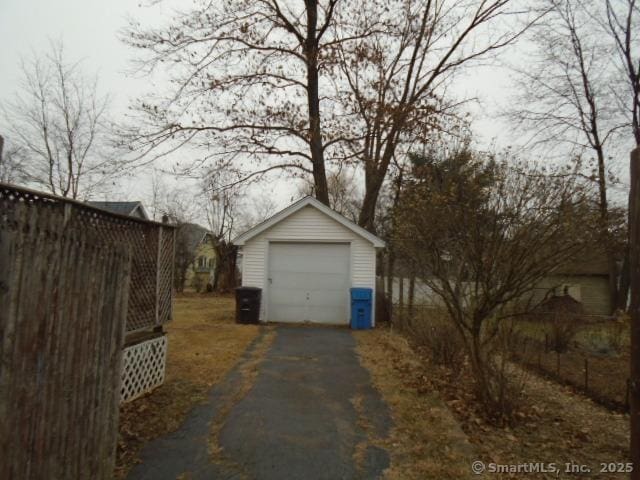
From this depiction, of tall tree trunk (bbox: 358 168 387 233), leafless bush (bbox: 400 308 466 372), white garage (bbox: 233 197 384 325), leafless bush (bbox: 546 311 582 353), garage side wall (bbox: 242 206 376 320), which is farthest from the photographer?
tall tree trunk (bbox: 358 168 387 233)

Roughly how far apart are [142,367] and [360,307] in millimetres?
6969

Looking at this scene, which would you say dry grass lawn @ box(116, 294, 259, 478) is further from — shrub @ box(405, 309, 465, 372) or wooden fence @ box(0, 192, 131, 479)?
shrub @ box(405, 309, 465, 372)

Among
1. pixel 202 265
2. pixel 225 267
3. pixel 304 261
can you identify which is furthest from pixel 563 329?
pixel 202 265

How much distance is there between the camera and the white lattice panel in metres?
4.64

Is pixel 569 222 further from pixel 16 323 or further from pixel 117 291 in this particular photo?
pixel 16 323

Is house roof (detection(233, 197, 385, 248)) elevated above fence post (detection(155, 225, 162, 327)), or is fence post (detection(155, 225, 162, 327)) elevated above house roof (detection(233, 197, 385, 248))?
house roof (detection(233, 197, 385, 248))

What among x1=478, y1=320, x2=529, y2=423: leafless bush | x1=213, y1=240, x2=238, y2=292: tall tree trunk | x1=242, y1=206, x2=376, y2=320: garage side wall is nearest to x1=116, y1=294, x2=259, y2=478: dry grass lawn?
x1=242, y1=206, x2=376, y2=320: garage side wall

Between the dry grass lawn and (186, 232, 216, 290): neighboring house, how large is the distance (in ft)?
46.5

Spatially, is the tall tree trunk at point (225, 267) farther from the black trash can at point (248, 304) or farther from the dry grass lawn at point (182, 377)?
the black trash can at point (248, 304)

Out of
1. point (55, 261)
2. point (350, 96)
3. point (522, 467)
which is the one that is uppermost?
point (350, 96)

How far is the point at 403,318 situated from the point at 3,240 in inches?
A: 336

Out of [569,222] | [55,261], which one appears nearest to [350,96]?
[569,222]

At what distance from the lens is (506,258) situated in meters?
4.46

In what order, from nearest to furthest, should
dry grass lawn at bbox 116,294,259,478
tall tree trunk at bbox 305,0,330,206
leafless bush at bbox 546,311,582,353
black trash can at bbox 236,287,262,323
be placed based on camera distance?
dry grass lawn at bbox 116,294,259,478 → leafless bush at bbox 546,311,582,353 → black trash can at bbox 236,287,262,323 → tall tree trunk at bbox 305,0,330,206
